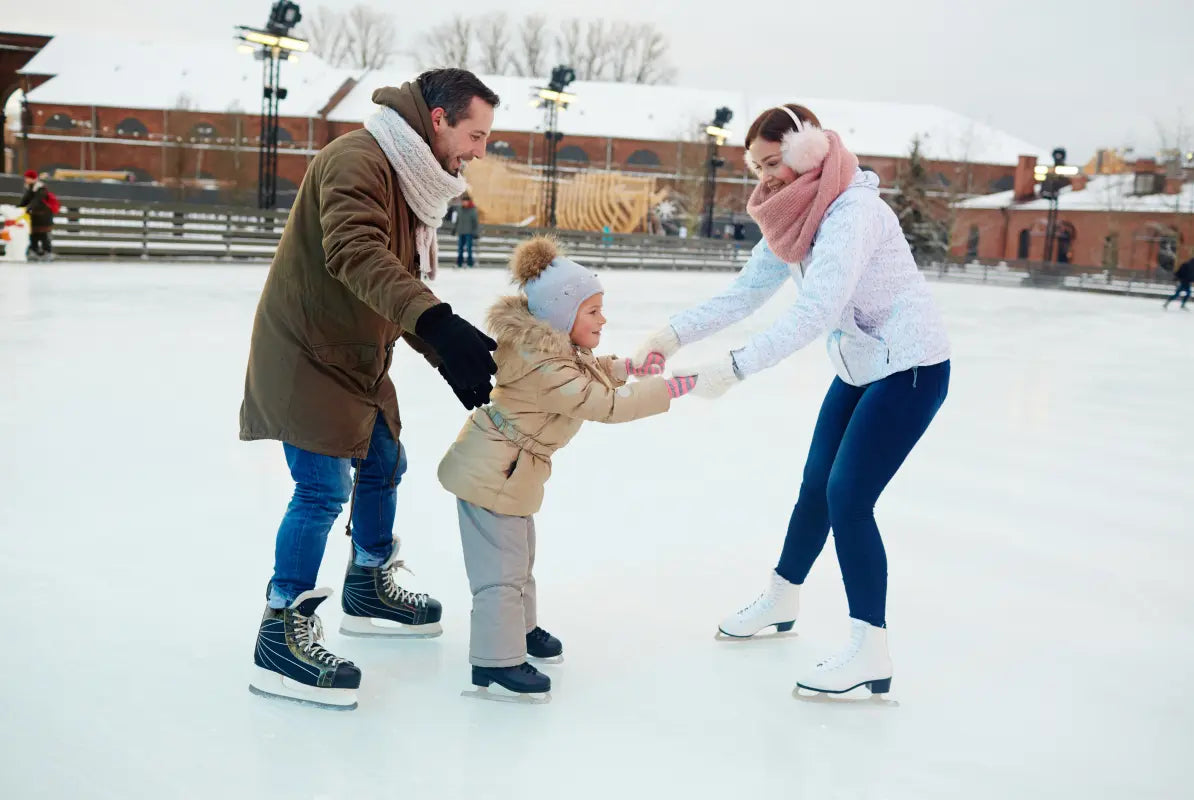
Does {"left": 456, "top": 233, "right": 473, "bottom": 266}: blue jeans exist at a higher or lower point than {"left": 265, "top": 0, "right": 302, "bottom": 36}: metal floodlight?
lower

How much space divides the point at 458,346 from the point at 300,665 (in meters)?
0.91

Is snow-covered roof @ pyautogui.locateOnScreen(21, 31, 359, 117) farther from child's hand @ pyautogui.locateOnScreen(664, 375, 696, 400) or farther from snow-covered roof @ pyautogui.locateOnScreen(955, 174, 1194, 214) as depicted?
child's hand @ pyautogui.locateOnScreen(664, 375, 696, 400)

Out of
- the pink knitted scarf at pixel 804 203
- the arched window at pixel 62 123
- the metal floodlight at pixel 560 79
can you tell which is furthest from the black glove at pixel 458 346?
the arched window at pixel 62 123

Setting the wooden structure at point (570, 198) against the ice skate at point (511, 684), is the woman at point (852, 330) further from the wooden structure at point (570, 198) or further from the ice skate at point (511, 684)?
the wooden structure at point (570, 198)

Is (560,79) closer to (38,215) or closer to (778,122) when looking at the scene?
(38,215)

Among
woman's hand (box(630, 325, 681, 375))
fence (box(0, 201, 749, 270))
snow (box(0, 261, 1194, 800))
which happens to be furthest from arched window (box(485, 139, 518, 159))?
woman's hand (box(630, 325, 681, 375))

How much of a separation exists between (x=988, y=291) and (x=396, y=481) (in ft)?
83.1

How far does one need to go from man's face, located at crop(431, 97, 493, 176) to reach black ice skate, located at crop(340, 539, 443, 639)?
3.82ft

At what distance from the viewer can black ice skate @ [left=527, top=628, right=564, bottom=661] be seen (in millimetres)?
2838

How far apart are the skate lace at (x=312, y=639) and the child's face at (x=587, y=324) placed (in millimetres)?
950

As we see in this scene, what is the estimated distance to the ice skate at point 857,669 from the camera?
8.90 feet

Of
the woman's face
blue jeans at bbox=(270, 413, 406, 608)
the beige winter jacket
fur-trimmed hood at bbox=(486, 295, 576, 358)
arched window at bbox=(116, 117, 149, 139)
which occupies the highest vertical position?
arched window at bbox=(116, 117, 149, 139)

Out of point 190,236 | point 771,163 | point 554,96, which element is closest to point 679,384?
point 771,163

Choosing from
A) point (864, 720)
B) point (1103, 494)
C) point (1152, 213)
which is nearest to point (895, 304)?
point (864, 720)
